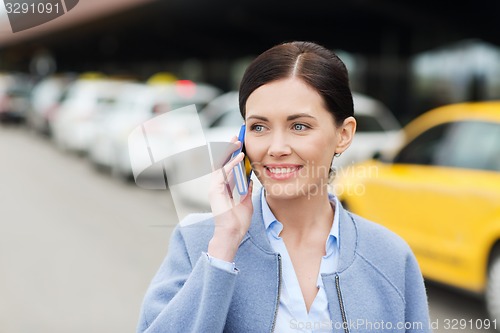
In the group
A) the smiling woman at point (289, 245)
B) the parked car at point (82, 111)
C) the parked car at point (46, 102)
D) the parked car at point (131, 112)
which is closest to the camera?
the smiling woman at point (289, 245)

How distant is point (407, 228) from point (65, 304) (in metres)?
2.84

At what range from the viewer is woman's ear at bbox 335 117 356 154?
2012 mm

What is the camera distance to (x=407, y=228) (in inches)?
249

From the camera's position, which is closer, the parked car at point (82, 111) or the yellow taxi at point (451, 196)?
the yellow taxi at point (451, 196)

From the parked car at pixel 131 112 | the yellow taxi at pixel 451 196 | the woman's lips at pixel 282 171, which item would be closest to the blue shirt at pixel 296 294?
the woman's lips at pixel 282 171

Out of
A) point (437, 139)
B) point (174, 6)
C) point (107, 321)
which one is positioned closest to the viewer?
point (107, 321)

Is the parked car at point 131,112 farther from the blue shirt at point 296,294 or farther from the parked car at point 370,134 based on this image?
the blue shirt at point 296,294

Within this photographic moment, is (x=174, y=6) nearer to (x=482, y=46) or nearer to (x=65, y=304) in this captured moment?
(x=482, y=46)

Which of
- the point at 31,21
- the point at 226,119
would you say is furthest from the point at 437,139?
the point at 31,21

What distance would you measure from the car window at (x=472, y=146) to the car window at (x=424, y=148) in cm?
9

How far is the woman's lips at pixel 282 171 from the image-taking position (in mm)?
1893

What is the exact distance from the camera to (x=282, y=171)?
1896mm

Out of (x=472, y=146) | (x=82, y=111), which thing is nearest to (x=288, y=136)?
(x=472, y=146)

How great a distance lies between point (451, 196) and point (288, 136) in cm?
411
